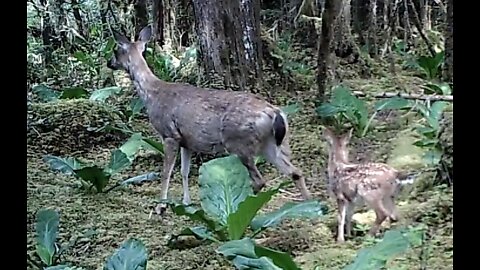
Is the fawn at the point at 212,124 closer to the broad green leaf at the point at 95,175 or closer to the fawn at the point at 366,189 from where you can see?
the broad green leaf at the point at 95,175

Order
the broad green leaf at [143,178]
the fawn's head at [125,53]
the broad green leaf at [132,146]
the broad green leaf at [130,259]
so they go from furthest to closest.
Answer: the fawn's head at [125,53] → the broad green leaf at [132,146] → the broad green leaf at [143,178] → the broad green leaf at [130,259]

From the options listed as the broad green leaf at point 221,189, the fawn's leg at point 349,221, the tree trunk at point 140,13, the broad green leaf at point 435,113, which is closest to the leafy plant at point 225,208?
the broad green leaf at point 221,189

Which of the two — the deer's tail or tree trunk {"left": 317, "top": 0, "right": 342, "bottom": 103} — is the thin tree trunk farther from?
the deer's tail

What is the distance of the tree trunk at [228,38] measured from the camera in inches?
274

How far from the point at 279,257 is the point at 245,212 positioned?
873mm

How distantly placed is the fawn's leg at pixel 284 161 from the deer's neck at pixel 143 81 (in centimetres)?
133

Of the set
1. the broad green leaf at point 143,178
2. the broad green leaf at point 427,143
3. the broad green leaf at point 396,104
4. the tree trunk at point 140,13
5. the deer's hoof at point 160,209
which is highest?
the tree trunk at point 140,13

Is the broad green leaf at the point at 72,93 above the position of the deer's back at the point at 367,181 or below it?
below

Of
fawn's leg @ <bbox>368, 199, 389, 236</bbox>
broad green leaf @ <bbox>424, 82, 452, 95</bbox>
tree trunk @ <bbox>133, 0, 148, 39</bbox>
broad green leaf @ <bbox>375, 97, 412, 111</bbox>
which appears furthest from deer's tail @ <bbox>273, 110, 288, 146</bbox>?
tree trunk @ <bbox>133, 0, 148, 39</bbox>

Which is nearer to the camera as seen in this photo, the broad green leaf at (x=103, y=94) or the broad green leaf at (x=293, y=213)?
the broad green leaf at (x=293, y=213)

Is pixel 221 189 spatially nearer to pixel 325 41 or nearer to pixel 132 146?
pixel 132 146

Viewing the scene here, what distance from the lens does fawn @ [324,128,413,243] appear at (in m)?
4.10

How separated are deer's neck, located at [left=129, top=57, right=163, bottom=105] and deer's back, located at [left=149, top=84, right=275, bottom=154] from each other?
0.40 feet
